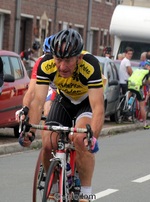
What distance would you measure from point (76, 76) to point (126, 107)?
1458cm

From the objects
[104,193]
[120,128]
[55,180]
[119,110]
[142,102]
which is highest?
[55,180]

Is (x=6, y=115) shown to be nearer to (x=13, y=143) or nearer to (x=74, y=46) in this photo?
(x=13, y=143)

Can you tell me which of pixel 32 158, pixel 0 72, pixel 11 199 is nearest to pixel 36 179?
pixel 11 199

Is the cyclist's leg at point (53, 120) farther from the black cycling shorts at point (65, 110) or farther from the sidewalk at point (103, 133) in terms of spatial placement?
the sidewalk at point (103, 133)

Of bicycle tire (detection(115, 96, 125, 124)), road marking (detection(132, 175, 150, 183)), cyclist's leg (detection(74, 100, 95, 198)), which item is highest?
cyclist's leg (detection(74, 100, 95, 198))

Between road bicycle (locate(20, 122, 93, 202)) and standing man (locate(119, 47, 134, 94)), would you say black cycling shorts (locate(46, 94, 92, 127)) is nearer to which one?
road bicycle (locate(20, 122, 93, 202))

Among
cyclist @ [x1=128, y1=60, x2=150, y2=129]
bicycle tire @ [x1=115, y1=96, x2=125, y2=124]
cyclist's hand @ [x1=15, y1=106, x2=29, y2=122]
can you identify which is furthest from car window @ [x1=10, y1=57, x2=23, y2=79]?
cyclist's hand @ [x1=15, y1=106, x2=29, y2=122]

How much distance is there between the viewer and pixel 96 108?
6848 mm

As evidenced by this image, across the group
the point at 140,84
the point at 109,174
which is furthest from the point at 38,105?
the point at 140,84

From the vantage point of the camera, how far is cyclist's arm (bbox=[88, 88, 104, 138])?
→ 266 inches

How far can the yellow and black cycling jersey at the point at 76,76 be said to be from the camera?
6.94m

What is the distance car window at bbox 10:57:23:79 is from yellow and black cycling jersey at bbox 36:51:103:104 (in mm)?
8957

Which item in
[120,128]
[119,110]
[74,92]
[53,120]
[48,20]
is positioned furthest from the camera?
[48,20]

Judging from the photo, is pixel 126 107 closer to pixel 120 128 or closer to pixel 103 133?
pixel 120 128
